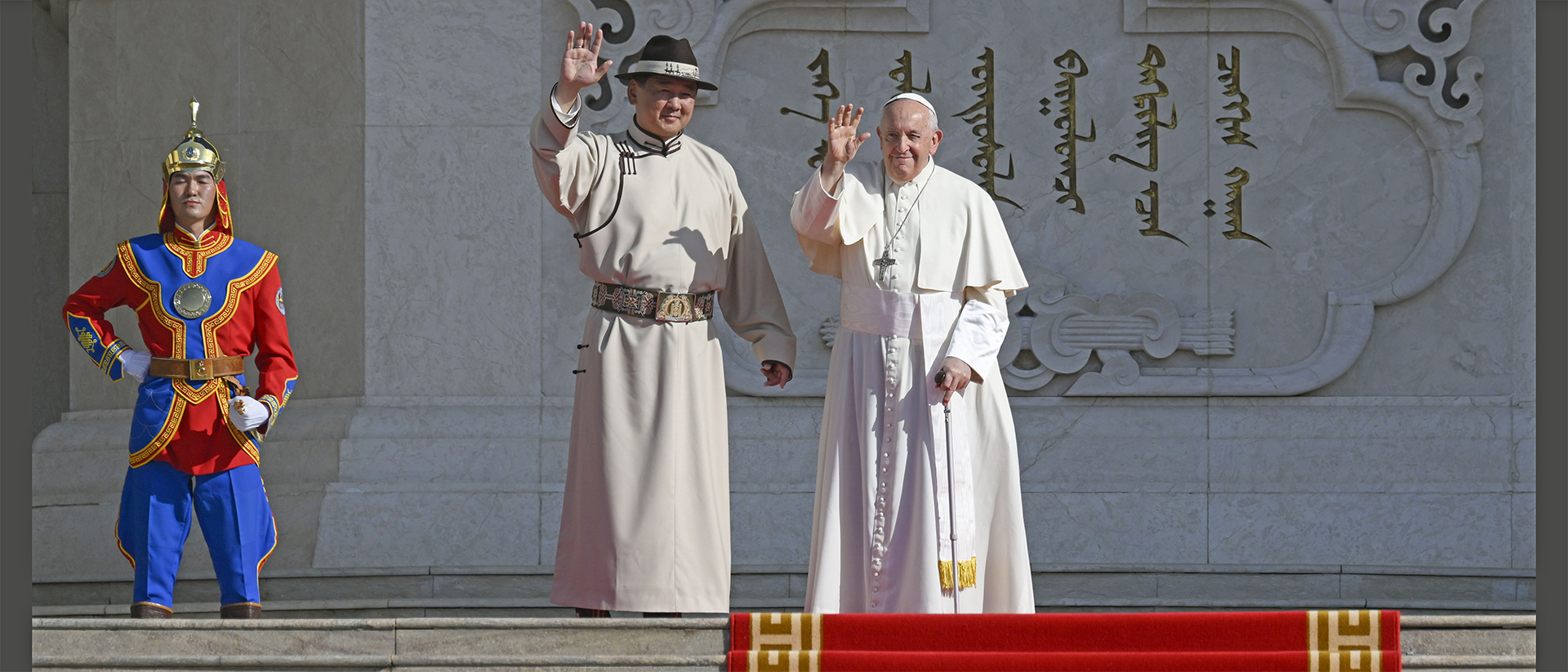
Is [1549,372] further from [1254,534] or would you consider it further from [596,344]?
[1254,534]

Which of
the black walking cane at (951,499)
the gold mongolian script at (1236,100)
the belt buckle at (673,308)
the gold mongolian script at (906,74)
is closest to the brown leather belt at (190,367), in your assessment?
the belt buckle at (673,308)

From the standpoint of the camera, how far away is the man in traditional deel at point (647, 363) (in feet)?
19.6

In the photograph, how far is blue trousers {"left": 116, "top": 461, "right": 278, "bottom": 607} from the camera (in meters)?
6.16

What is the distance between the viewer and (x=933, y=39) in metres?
8.83

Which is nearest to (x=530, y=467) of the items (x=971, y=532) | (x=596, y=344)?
(x=596, y=344)

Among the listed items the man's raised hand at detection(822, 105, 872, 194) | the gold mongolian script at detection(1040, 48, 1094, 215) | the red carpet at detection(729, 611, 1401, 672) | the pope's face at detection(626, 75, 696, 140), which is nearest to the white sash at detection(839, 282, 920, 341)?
the man's raised hand at detection(822, 105, 872, 194)

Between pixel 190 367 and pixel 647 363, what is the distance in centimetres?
157

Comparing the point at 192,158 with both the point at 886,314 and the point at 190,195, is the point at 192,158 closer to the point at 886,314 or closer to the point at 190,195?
the point at 190,195

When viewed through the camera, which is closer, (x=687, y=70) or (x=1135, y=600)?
(x=687, y=70)

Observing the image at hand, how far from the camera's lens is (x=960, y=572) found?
5.78 m

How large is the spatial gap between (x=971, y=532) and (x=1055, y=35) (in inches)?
146

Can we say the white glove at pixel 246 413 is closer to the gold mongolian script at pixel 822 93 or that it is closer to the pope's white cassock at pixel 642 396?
the pope's white cassock at pixel 642 396

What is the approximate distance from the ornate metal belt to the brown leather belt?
1313 millimetres

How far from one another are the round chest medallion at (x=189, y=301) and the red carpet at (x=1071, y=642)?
2.40m
